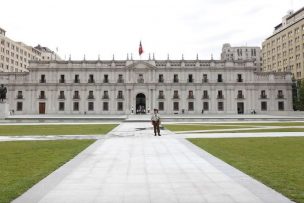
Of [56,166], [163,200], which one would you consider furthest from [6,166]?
[163,200]

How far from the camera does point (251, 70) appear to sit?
68.4m

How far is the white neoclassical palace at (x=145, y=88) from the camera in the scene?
68.2 metres

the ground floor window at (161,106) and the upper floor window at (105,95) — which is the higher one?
the upper floor window at (105,95)

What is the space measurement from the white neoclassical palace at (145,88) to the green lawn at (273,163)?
182ft

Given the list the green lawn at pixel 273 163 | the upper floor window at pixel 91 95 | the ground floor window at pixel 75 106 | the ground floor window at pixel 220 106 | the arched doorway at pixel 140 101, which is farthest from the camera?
the arched doorway at pixel 140 101

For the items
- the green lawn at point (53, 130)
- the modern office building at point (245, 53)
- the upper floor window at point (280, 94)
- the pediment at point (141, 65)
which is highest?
the modern office building at point (245, 53)

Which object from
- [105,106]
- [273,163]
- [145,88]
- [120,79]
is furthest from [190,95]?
[273,163]

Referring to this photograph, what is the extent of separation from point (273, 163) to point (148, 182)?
436 centimetres

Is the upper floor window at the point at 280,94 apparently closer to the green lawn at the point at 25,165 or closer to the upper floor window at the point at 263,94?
the upper floor window at the point at 263,94

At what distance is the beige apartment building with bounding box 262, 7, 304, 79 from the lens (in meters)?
71.3

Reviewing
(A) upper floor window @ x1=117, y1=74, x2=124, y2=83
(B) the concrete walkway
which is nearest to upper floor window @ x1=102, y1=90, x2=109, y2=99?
(A) upper floor window @ x1=117, y1=74, x2=124, y2=83

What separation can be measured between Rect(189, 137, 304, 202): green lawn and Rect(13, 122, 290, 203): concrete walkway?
0.35 metres

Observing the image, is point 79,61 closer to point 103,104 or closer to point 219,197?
point 103,104

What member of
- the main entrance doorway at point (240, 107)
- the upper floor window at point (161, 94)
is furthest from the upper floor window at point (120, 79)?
the main entrance doorway at point (240, 107)
